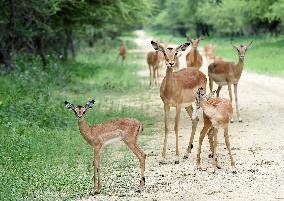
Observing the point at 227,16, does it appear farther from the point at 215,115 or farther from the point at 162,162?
the point at 215,115

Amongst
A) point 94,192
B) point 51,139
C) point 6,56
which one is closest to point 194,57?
point 6,56

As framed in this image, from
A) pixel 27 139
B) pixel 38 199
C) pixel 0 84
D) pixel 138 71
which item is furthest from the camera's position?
pixel 138 71

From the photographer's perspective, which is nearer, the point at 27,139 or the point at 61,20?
the point at 27,139

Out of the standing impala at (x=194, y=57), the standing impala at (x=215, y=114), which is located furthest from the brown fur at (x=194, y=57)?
the standing impala at (x=215, y=114)

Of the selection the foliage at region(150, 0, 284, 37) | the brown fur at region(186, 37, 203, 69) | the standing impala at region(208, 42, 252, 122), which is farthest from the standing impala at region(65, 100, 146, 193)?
the foliage at region(150, 0, 284, 37)

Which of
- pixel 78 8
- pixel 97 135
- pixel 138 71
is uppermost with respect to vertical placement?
pixel 78 8

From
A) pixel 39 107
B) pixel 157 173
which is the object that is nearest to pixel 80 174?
pixel 157 173

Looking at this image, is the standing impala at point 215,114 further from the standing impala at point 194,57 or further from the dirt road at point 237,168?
the standing impala at point 194,57

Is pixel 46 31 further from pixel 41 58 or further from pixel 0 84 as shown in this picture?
pixel 0 84

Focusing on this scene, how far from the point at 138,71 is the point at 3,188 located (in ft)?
76.7

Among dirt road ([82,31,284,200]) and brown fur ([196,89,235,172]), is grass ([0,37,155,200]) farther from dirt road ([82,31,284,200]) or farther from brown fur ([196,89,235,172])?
brown fur ([196,89,235,172])

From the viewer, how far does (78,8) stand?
74.9ft

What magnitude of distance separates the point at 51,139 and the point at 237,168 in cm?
425

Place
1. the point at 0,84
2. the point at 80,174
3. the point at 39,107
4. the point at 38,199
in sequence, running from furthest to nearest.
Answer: the point at 0,84 → the point at 39,107 → the point at 80,174 → the point at 38,199
